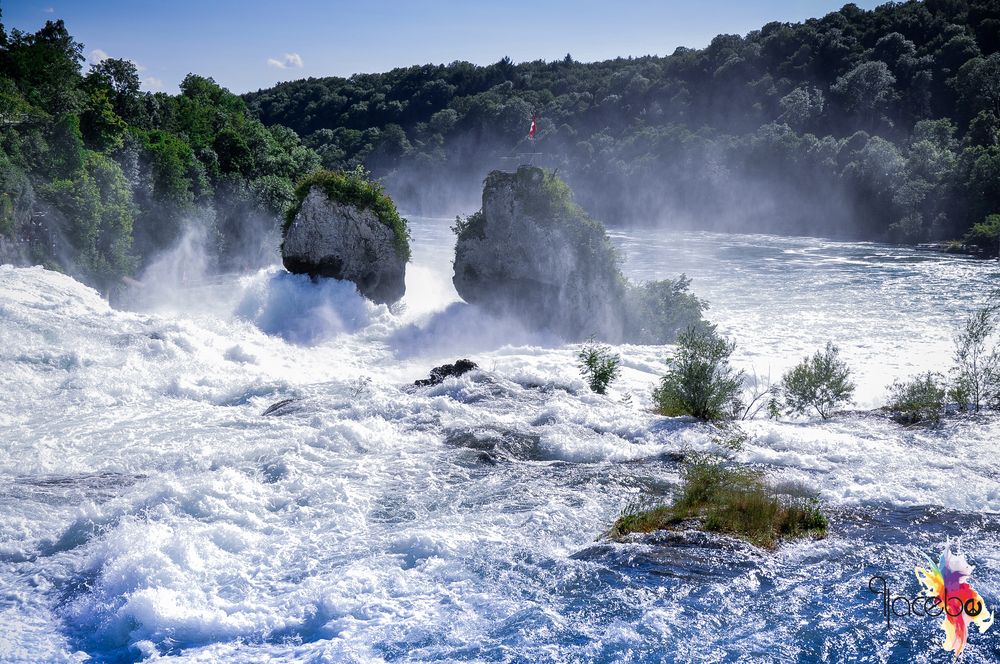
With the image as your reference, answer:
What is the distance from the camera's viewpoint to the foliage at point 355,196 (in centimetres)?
3153

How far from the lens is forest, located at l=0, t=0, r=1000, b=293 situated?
34.4 metres

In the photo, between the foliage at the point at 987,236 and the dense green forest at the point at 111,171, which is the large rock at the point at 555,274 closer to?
the dense green forest at the point at 111,171

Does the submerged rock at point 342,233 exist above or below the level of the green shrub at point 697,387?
above

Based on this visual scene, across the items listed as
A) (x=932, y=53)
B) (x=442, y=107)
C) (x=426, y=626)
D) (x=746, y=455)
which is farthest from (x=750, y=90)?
(x=426, y=626)

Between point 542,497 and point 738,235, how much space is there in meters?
63.4

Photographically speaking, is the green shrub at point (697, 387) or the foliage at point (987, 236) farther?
the foliage at point (987, 236)

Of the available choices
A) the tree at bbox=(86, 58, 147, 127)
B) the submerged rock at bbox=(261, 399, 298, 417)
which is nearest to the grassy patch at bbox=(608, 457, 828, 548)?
the submerged rock at bbox=(261, 399, 298, 417)

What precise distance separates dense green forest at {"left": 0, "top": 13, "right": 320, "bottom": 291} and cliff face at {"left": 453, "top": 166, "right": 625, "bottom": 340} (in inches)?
638

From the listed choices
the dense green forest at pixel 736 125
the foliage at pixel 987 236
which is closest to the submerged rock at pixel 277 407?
the foliage at pixel 987 236

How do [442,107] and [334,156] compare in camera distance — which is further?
[442,107]

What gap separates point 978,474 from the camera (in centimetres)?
1460

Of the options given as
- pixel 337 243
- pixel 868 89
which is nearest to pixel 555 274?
pixel 337 243

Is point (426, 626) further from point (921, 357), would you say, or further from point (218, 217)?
point (218, 217)

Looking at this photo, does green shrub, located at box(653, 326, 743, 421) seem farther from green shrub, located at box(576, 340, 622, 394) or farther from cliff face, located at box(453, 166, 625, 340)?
cliff face, located at box(453, 166, 625, 340)
